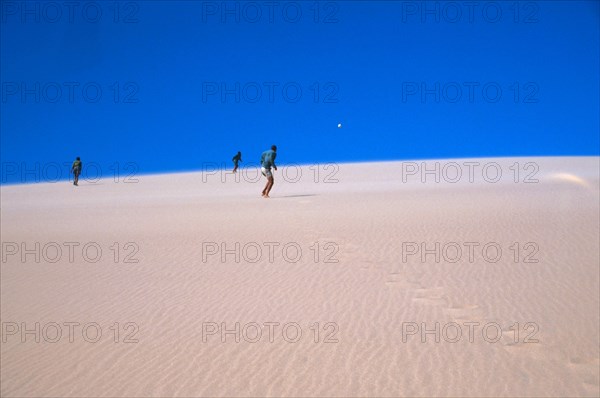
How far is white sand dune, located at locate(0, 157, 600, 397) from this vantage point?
3.13 metres

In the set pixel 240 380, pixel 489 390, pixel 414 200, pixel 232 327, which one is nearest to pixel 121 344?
pixel 232 327

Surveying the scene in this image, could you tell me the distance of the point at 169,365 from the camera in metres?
3.39

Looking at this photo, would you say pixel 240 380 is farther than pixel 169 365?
No

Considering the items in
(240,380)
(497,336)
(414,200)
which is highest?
(414,200)

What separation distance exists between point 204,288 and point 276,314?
4.58 feet

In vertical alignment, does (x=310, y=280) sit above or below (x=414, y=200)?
below

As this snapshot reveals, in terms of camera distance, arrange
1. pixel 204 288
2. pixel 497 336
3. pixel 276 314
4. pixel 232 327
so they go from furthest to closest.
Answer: pixel 204 288
pixel 276 314
pixel 232 327
pixel 497 336

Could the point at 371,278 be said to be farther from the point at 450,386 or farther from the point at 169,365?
the point at 169,365

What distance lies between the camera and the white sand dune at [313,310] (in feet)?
10.3

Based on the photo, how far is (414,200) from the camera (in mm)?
13383

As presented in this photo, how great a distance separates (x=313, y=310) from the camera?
4.48m

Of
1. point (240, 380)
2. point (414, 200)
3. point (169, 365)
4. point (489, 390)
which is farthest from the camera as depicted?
point (414, 200)

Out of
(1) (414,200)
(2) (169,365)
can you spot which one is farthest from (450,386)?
(1) (414,200)

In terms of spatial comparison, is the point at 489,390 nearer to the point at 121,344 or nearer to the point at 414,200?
the point at 121,344
